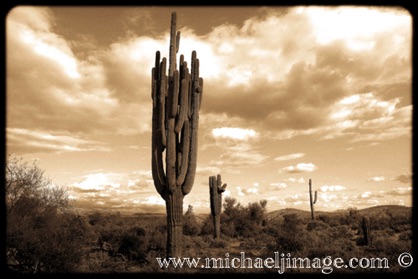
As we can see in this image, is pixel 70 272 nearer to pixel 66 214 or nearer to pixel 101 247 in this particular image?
pixel 66 214

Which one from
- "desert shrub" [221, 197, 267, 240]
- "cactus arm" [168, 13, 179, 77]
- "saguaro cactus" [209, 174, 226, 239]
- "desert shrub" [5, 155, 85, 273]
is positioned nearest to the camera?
"desert shrub" [5, 155, 85, 273]

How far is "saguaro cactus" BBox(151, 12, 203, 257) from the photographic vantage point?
1051 cm

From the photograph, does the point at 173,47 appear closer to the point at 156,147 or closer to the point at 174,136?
the point at 174,136

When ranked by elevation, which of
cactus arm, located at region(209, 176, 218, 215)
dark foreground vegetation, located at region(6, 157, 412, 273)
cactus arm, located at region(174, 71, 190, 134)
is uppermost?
cactus arm, located at region(174, 71, 190, 134)

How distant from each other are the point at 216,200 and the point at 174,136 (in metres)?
8.51

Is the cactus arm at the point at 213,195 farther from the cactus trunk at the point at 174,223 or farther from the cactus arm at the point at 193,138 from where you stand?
Result: the cactus trunk at the point at 174,223

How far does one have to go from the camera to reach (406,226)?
22.0 m

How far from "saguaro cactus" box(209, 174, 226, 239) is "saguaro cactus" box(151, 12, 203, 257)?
24.8ft

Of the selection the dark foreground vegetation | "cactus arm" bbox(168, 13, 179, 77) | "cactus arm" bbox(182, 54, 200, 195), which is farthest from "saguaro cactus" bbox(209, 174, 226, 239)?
"cactus arm" bbox(168, 13, 179, 77)

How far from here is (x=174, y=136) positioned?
10883mm

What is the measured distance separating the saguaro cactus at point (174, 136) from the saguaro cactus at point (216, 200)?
7559mm

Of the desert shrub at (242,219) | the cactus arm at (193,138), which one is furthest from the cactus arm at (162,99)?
the desert shrub at (242,219)

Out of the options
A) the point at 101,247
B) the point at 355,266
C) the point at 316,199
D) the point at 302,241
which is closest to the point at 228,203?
the point at 316,199

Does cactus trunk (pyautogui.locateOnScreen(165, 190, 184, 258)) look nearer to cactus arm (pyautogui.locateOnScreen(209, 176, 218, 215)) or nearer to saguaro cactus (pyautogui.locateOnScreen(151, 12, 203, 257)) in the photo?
saguaro cactus (pyautogui.locateOnScreen(151, 12, 203, 257))
